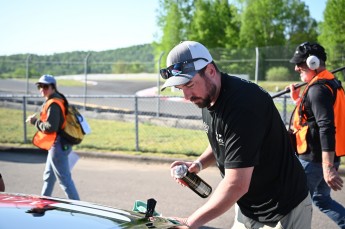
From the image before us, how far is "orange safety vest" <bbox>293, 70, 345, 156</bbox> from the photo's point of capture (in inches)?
161

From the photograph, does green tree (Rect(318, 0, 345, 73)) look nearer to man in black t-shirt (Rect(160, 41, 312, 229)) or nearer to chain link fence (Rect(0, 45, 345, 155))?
chain link fence (Rect(0, 45, 345, 155))

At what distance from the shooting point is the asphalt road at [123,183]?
645 cm

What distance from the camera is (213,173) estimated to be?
856 cm

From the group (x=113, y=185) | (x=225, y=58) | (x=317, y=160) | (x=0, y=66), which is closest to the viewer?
(x=317, y=160)

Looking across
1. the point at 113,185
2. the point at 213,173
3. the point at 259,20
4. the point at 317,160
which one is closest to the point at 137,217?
the point at 317,160

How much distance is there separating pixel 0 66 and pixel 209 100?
26.3 m

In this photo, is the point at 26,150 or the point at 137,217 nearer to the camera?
the point at 137,217

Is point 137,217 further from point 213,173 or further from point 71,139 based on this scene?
point 213,173

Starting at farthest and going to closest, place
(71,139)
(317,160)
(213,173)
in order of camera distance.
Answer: (213,173) → (71,139) → (317,160)

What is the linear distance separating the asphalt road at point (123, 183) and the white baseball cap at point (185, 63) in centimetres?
340

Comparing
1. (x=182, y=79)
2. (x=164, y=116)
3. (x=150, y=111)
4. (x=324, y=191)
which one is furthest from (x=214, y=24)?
(x=182, y=79)

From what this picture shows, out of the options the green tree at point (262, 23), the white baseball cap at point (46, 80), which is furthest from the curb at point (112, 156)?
the green tree at point (262, 23)

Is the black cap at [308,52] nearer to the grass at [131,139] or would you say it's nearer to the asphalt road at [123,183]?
the asphalt road at [123,183]

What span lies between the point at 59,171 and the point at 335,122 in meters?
3.48
